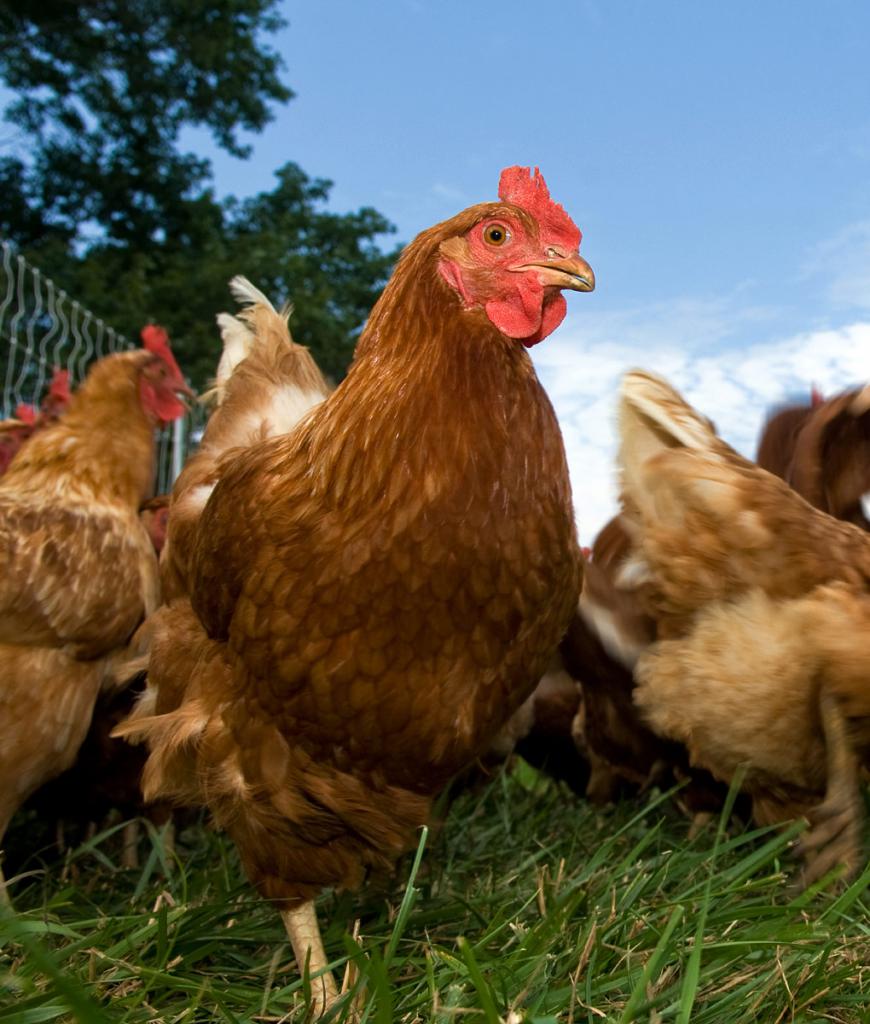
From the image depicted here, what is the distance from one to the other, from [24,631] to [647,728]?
1.90 metres

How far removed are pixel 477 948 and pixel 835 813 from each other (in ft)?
3.48

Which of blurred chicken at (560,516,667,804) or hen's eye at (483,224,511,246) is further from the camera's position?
blurred chicken at (560,516,667,804)

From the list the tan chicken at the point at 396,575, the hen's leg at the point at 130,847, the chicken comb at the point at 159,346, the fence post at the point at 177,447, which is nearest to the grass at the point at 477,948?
the tan chicken at the point at 396,575

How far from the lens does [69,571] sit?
260 cm

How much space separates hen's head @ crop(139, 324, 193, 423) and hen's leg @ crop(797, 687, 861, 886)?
2.50m

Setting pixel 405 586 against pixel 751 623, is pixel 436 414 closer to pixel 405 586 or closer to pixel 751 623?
pixel 405 586

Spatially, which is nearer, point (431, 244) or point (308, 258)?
point (431, 244)

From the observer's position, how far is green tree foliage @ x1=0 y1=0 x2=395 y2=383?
12883mm

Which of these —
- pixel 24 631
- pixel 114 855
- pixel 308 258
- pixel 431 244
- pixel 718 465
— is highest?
pixel 308 258

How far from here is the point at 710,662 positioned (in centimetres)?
242

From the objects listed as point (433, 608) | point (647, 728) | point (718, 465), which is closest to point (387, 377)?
point (433, 608)

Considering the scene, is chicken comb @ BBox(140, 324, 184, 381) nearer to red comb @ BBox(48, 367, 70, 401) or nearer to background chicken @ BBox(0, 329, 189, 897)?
background chicken @ BBox(0, 329, 189, 897)

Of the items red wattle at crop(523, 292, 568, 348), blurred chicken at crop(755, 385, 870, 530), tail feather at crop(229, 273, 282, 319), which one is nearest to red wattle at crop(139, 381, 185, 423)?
tail feather at crop(229, 273, 282, 319)

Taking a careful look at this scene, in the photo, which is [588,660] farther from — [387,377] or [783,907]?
[387,377]
